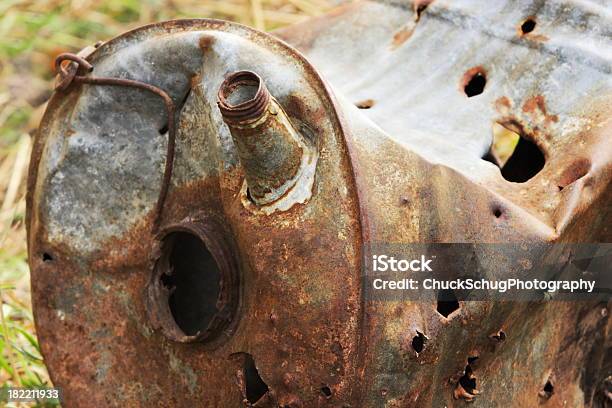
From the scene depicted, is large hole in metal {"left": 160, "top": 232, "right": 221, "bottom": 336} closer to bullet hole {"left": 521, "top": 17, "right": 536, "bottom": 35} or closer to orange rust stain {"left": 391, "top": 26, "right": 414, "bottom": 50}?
orange rust stain {"left": 391, "top": 26, "right": 414, "bottom": 50}

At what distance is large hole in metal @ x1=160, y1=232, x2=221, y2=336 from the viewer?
161 cm

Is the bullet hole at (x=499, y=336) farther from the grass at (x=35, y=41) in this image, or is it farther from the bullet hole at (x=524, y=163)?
the grass at (x=35, y=41)

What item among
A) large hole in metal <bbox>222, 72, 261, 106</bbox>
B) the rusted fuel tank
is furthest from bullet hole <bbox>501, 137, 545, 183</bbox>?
large hole in metal <bbox>222, 72, 261, 106</bbox>

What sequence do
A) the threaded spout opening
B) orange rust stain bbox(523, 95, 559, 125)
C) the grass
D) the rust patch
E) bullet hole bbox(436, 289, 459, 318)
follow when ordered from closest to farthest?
the threaded spout opening, bullet hole bbox(436, 289, 459, 318), the rust patch, orange rust stain bbox(523, 95, 559, 125), the grass

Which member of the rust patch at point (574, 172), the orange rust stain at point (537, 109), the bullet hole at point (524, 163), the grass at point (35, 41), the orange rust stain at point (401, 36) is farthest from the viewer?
the grass at point (35, 41)

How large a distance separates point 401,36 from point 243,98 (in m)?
0.70

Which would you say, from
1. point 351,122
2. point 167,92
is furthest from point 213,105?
point 351,122

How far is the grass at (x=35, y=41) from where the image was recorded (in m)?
2.57

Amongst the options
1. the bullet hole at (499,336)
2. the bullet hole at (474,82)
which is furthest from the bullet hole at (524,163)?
the bullet hole at (499,336)

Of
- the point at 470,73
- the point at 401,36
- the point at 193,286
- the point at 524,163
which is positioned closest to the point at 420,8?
the point at 401,36

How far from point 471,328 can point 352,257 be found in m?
0.23

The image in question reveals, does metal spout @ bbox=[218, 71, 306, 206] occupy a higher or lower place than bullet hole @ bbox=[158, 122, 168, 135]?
lower

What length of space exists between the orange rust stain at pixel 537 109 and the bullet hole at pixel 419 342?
0.47 m

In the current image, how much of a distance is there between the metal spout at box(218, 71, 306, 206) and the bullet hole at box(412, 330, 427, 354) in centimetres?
25
